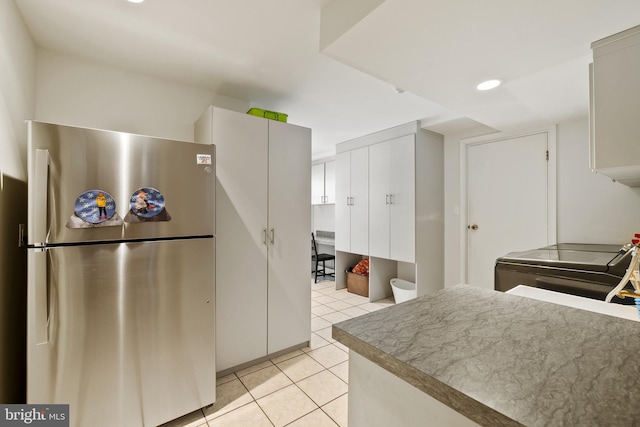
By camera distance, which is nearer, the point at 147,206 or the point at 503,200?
the point at 147,206

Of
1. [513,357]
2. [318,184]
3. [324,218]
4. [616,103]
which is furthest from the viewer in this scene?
[324,218]

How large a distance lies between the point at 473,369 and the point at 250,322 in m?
1.91

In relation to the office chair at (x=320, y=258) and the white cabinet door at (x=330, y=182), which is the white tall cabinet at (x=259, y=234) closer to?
the office chair at (x=320, y=258)

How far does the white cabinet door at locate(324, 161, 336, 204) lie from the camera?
4793mm

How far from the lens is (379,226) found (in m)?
3.67

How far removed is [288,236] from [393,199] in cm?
166

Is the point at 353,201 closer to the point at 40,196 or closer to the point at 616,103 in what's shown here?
the point at 616,103

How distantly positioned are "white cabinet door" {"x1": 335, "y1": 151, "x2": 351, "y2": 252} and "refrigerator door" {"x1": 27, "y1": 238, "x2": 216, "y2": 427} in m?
2.66

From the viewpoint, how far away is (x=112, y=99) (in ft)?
6.77

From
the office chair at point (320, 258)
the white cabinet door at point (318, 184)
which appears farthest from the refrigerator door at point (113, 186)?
the white cabinet door at point (318, 184)

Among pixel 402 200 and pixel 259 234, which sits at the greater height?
pixel 402 200

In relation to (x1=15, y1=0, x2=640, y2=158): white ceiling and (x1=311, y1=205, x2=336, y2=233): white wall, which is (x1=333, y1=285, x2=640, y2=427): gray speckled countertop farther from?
(x1=311, y1=205, x2=336, y2=233): white wall

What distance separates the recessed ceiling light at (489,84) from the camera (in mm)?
1720

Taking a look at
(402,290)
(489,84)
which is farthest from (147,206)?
(402,290)
